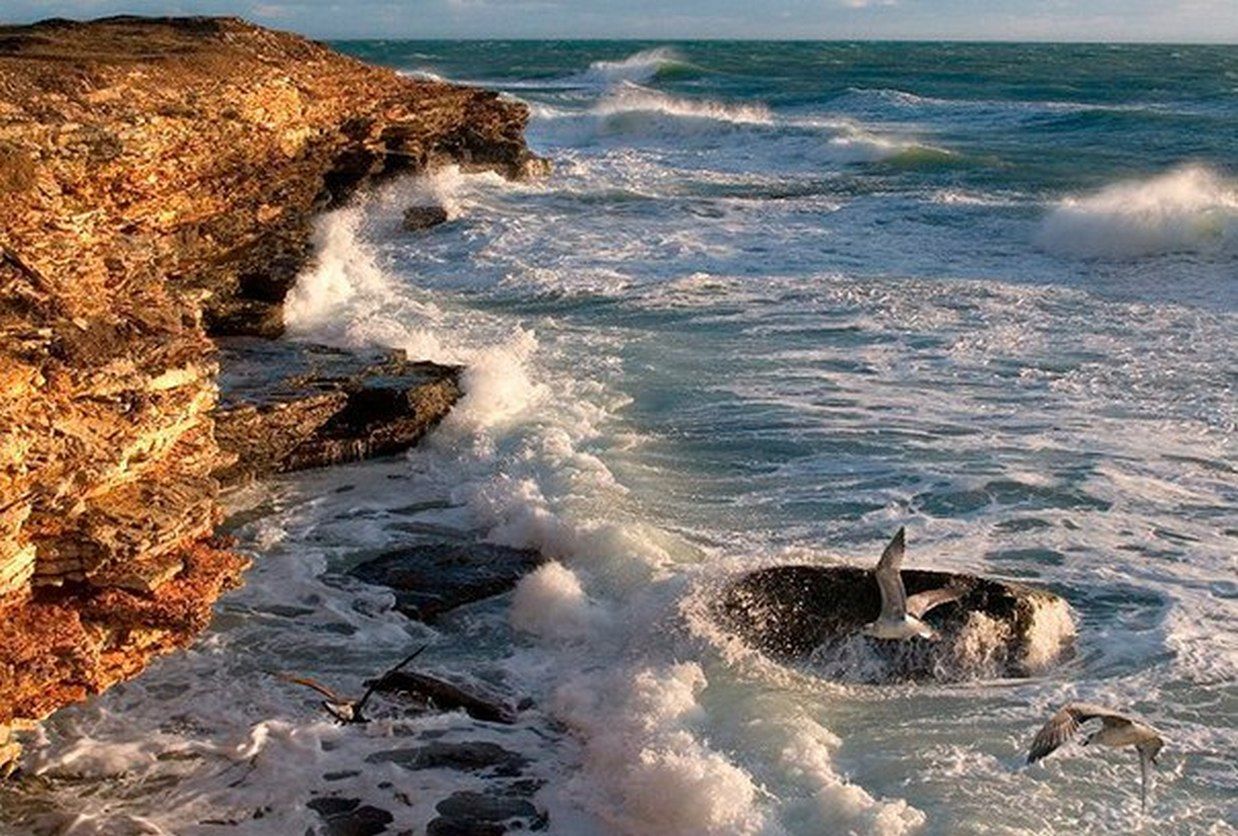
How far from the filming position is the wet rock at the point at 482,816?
301 inches

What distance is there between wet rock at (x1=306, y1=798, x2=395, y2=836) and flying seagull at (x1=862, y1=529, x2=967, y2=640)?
3.06 m

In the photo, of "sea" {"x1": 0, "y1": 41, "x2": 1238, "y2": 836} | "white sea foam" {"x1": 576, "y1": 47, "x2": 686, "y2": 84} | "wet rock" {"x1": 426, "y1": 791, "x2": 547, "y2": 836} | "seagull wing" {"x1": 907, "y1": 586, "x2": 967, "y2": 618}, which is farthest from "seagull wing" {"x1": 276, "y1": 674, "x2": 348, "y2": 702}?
"white sea foam" {"x1": 576, "y1": 47, "x2": 686, "y2": 84}

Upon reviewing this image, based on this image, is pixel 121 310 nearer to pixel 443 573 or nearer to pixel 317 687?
pixel 317 687

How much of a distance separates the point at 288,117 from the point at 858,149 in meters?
25.5

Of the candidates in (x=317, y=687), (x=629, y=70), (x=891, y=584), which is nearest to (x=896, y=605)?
(x=891, y=584)

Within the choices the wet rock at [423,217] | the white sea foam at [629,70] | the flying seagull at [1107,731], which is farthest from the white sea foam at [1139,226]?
the white sea foam at [629,70]

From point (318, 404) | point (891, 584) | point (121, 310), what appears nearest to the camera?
point (121, 310)

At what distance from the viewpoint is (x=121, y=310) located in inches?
312

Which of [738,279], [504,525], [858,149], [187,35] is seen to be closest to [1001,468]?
[504,525]

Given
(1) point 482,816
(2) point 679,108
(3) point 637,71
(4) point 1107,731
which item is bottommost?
(1) point 482,816

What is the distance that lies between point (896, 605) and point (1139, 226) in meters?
20.0

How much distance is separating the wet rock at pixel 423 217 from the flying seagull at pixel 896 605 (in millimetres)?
18114

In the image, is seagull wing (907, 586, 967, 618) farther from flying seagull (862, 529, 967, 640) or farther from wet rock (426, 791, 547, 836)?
wet rock (426, 791, 547, 836)

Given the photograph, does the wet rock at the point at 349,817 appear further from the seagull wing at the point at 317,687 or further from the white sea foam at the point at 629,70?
the white sea foam at the point at 629,70
